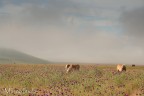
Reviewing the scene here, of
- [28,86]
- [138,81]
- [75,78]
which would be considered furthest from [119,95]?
[75,78]

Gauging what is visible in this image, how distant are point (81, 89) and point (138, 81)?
159 inches

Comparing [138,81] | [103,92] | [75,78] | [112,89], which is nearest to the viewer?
[103,92]

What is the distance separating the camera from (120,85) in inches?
817

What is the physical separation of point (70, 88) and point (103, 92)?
2379 mm

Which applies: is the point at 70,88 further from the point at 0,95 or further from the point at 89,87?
the point at 0,95

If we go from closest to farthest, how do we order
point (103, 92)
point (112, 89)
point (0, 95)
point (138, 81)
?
point (0, 95) → point (103, 92) → point (112, 89) → point (138, 81)

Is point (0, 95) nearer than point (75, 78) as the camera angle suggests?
Yes

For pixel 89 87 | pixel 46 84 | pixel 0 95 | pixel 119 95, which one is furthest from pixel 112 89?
pixel 0 95

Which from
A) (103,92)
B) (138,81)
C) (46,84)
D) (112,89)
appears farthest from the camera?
(46,84)

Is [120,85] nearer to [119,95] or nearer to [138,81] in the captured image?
[138,81]

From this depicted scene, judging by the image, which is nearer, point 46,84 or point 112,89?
point 112,89

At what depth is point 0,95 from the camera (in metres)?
Answer: 15.1

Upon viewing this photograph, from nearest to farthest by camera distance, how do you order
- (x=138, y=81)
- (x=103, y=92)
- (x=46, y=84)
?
(x=103, y=92)
(x=138, y=81)
(x=46, y=84)

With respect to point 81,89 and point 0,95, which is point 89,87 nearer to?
point 81,89
